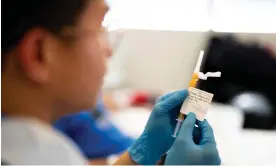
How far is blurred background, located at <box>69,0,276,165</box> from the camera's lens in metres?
Answer: 1.11

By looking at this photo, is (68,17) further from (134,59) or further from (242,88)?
(134,59)

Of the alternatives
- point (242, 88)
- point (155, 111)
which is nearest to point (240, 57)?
point (242, 88)

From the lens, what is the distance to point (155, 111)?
0.87m

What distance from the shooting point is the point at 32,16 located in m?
0.62

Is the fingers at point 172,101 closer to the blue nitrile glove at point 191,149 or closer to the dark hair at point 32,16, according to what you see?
the blue nitrile glove at point 191,149

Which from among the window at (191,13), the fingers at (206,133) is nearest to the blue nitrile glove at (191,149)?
the fingers at (206,133)

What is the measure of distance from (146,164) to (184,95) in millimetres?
191

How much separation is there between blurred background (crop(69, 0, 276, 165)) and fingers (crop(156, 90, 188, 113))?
0.25 meters

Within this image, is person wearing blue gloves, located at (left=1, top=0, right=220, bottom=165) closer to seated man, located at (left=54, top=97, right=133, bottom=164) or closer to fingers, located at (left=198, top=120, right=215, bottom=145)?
fingers, located at (left=198, top=120, right=215, bottom=145)

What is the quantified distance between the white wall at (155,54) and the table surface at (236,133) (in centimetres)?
28

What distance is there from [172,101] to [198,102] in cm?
8

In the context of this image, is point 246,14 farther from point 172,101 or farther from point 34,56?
point 34,56

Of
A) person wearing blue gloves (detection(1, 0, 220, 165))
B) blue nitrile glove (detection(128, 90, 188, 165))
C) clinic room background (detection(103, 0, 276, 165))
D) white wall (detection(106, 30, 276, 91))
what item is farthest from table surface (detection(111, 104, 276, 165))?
person wearing blue gloves (detection(1, 0, 220, 165))

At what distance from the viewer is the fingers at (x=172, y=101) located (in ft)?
2.63
